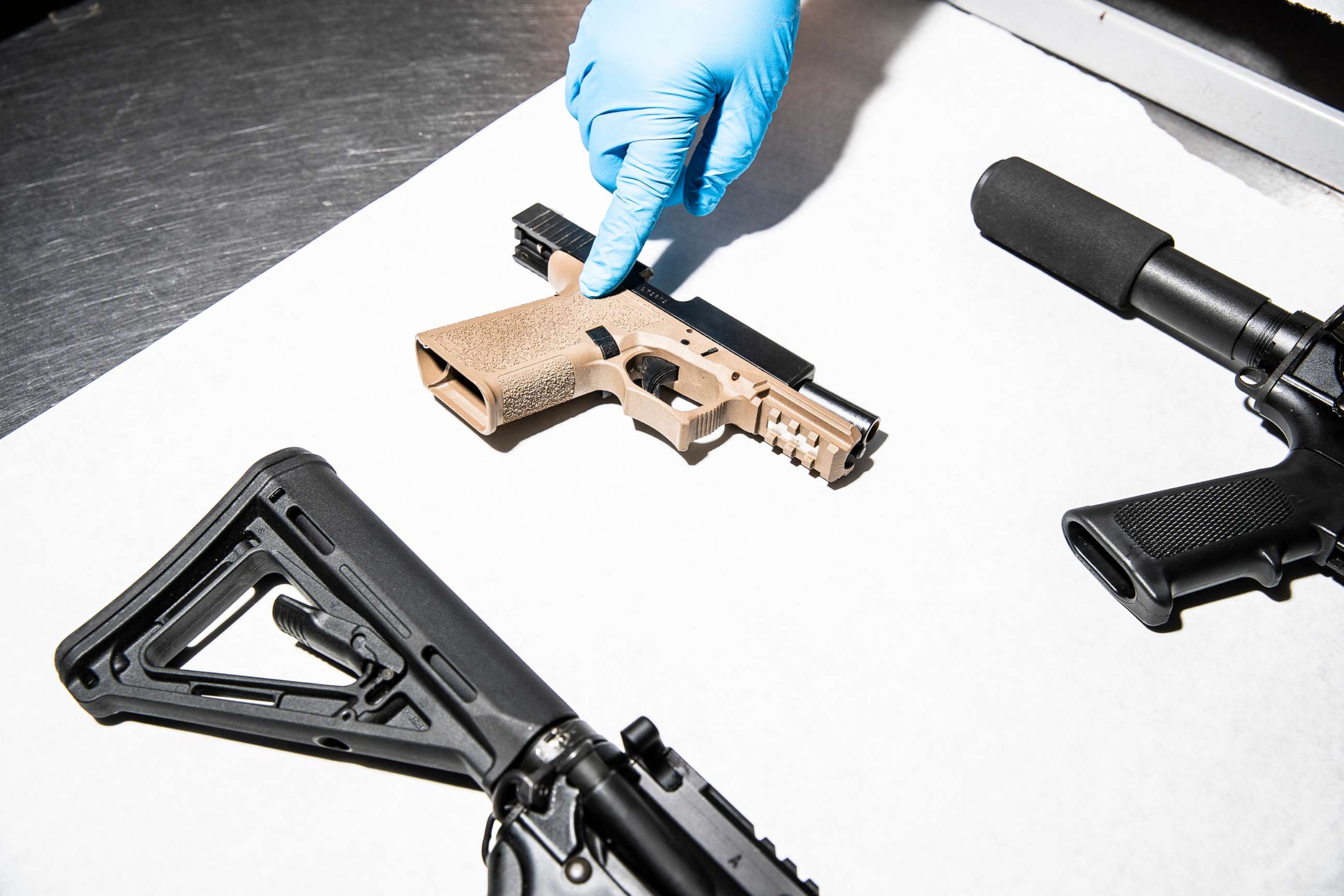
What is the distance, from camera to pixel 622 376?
1995 mm

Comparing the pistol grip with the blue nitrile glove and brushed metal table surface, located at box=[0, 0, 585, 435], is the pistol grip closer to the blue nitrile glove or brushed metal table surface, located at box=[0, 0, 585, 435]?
the blue nitrile glove

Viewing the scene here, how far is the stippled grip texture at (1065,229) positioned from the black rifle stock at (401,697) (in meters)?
1.61

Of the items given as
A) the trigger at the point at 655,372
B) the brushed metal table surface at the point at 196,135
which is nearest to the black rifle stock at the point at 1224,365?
the trigger at the point at 655,372

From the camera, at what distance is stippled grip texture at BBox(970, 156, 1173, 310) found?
2.24 meters

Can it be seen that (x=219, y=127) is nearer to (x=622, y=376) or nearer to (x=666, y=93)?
(x=666, y=93)

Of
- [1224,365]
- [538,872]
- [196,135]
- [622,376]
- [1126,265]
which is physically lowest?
[538,872]

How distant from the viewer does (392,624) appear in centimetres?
155

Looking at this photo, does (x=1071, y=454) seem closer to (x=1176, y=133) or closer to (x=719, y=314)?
(x=719, y=314)

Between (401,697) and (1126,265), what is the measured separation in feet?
6.23

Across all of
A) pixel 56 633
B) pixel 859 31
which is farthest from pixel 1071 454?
pixel 56 633

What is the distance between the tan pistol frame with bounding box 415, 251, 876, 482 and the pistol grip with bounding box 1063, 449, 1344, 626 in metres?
0.54

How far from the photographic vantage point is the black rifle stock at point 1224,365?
5.82 ft

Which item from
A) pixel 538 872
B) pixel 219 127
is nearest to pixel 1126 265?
pixel 538 872

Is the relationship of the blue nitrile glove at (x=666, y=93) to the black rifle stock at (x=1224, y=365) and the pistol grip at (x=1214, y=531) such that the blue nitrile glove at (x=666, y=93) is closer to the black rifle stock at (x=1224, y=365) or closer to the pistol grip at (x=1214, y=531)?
the black rifle stock at (x=1224, y=365)
